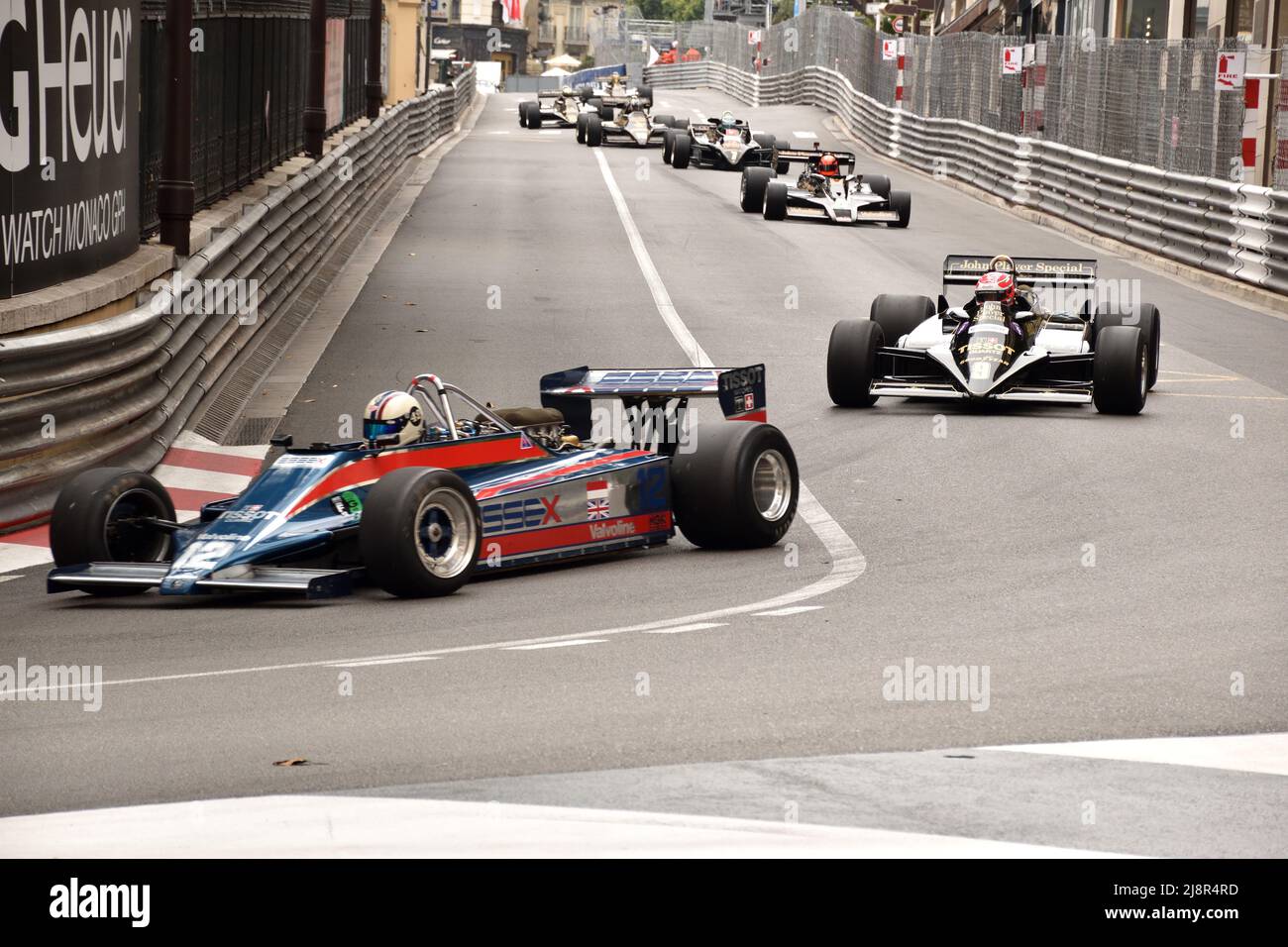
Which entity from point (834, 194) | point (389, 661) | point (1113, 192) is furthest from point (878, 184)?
point (389, 661)

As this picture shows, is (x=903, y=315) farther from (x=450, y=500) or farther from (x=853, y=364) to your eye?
(x=450, y=500)

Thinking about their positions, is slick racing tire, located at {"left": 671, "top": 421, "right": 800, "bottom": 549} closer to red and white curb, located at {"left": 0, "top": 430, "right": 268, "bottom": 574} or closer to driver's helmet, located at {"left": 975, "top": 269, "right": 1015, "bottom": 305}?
red and white curb, located at {"left": 0, "top": 430, "right": 268, "bottom": 574}

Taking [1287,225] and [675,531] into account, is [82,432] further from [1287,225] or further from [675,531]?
[1287,225]

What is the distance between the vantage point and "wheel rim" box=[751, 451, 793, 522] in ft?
35.7

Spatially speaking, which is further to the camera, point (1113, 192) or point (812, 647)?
point (1113, 192)

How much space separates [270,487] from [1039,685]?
3932 mm

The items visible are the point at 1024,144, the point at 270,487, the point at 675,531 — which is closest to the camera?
the point at 270,487

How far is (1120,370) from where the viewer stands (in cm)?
1512

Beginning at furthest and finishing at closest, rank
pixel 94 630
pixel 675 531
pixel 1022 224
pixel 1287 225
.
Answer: pixel 1022 224
pixel 1287 225
pixel 675 531
pixel 94 630

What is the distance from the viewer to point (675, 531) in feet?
37.4

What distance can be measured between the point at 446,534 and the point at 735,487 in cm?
184

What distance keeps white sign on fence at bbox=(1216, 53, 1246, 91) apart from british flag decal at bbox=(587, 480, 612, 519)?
57.5 feet
